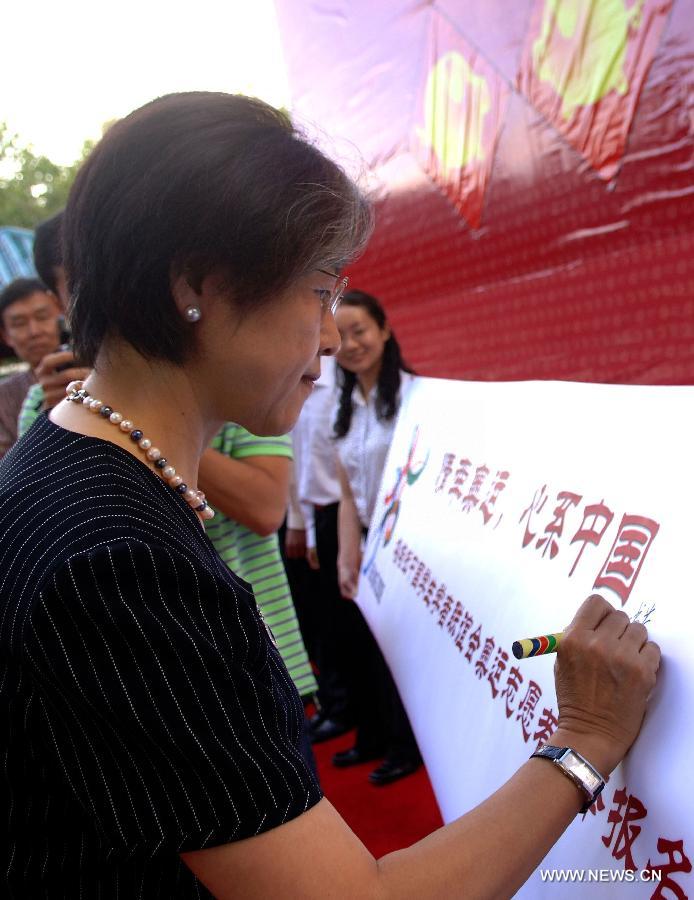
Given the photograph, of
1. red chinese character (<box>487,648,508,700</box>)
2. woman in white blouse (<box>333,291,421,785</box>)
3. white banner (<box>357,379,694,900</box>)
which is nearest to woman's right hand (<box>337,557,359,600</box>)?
woman in white blouse (<box>333,291,421,785</box>)

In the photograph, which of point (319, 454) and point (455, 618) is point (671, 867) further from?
point (319, 454)

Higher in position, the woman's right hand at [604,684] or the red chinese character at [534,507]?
the red chinese character at [534,507]

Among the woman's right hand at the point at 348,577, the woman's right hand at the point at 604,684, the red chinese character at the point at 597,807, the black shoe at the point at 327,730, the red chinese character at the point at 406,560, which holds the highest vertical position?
the woman's right hand at the point at 604,684

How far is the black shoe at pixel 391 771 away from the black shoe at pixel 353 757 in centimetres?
16

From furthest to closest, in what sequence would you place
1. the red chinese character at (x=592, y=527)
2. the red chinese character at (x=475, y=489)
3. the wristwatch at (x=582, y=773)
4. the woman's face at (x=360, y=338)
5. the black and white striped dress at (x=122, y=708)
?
the woman's face at (x=360, y=338) → the red chinese character at (x=475, y=489) → the red chinese character at (x=592, y=527) → the wristwatch at (x=582, y=773) → the black and white striped dress at (x=122, y=708)

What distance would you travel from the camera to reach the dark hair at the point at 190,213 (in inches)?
27.4

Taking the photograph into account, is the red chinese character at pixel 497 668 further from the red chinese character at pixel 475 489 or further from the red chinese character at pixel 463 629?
the red chinese character at pixel 475 489

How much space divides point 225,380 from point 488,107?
1605 mm

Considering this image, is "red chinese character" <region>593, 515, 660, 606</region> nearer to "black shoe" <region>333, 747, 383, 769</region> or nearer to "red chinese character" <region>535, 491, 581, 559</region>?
"red chinese character" <region>535, 491, 581, 559</region>

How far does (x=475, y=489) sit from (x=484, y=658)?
279 millimetres

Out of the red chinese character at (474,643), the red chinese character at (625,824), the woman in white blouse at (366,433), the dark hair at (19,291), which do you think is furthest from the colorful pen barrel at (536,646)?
the dark hair at (19,291)

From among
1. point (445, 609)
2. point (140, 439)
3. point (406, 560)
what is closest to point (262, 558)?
point (406, 560)

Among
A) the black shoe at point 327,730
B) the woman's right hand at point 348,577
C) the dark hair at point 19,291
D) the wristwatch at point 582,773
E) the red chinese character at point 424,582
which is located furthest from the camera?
the black shoe at point 327,730

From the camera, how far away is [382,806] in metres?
2.55
